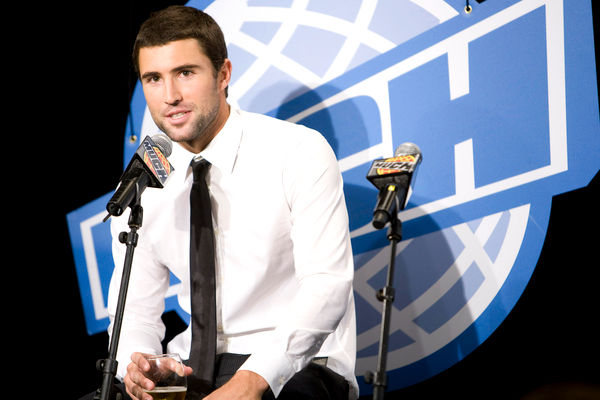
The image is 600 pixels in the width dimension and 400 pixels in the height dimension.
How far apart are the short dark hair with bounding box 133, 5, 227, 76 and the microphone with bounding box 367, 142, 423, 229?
102cm

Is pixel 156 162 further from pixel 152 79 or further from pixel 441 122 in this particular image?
pixel 441 122

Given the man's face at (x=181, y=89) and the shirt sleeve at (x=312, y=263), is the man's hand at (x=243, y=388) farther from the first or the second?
the man's face at (x=181, y=89)

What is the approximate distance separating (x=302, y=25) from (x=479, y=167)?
1.01m

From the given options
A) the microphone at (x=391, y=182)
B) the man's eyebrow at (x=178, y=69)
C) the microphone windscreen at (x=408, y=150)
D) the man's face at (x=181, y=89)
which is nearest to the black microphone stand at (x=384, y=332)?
the microphone at (x=391, y=182)

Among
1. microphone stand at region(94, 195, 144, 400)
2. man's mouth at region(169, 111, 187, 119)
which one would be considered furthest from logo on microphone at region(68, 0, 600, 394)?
microphone stand at region(94, 195, 144, 400)

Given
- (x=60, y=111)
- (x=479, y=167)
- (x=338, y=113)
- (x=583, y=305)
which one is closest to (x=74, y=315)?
(x=60, y=111)

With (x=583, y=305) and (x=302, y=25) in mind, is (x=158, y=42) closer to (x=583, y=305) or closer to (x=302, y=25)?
(x=302, y=25)

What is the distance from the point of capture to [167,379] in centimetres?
199

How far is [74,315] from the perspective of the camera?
3.44 metres

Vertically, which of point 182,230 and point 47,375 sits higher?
point 182,230

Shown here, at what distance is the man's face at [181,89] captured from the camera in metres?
2.51

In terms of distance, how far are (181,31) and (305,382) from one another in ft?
4.36

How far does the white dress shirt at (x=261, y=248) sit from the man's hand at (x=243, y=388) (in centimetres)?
11

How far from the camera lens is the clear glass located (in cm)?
198
